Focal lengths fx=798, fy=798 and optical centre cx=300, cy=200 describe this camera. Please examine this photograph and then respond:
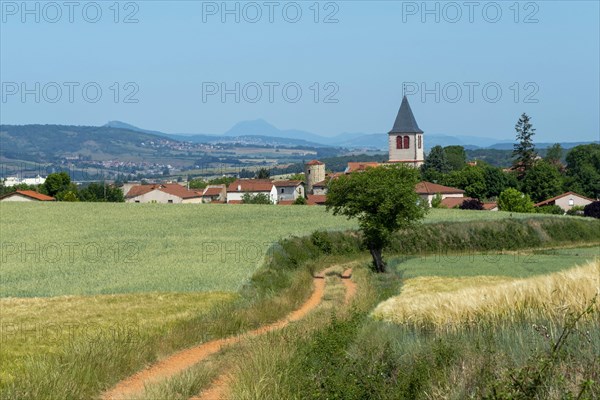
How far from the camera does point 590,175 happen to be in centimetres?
16000

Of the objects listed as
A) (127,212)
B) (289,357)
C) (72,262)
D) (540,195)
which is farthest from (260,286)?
(540,195)

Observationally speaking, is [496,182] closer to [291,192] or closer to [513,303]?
[291,192]

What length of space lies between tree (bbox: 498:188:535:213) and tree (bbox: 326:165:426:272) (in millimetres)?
80872

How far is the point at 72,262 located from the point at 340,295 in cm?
1588

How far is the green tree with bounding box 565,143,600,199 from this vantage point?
158625 millimetres

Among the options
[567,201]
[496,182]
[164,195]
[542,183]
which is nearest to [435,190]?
[496,182]

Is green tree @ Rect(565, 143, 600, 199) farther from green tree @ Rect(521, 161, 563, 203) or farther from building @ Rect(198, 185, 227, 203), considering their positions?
building @ Rect(198, 185, 227, 203)

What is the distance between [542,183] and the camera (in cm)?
15012

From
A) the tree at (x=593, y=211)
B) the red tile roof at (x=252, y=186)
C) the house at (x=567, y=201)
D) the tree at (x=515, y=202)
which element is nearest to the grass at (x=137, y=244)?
the tree at (x=593, y=211)

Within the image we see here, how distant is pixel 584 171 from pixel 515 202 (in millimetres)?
44468

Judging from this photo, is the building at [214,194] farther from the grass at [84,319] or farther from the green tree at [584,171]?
the grass at [84,319]

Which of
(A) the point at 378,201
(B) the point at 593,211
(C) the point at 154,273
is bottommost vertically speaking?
(B) the point at 593,211

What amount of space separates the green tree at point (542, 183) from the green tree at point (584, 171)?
9241mm

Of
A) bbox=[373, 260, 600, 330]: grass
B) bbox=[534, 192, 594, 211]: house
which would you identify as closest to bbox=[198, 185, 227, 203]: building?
bbox=[534, 192, 594, 211]: house
